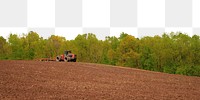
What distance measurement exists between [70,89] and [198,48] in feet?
188

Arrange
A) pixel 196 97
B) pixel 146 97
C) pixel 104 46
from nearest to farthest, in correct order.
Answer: pixel 146 97 < pixel 196 97 < pixel 104 46

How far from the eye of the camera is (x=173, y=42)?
243 feet

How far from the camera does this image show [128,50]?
2864 inches

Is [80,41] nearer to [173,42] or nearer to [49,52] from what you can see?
[49,52]

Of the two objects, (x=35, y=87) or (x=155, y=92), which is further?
(x=155, y=92)

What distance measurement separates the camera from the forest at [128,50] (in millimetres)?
69875

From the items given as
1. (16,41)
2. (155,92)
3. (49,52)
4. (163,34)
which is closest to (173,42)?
(163,34)

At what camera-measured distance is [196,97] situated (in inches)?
672

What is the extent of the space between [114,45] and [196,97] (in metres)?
67.4

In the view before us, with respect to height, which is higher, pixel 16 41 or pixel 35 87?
pixel 16 41

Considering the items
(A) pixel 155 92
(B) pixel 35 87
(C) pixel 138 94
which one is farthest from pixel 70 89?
(A) pixel 155 92

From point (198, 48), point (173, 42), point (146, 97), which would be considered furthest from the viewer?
point (173, 42)

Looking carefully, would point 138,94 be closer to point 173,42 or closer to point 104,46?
point 173,42

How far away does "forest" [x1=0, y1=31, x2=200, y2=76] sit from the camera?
2751 inches
